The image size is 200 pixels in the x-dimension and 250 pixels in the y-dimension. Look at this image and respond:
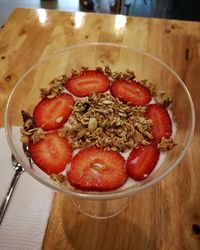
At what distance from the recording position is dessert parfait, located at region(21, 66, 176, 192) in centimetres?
49

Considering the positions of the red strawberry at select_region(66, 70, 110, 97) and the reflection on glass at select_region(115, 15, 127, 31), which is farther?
the reflection on glass at select_region(115, 15, 127, 31)

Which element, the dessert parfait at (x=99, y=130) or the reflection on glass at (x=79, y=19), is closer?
the dessert parfait at (x=99, y=130)

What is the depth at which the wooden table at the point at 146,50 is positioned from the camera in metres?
0.55

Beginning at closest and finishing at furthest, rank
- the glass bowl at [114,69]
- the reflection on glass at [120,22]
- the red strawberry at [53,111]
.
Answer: the glass bowl at [114,69], the red strawberry at [53,111], the reflection on glass at [120,22]

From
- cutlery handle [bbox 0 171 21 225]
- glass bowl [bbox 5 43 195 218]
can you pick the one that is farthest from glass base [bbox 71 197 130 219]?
cutlery handle [bbox 0 171 21 225]

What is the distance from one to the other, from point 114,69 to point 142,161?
1.25 feet

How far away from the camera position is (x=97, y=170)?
1.60 feet

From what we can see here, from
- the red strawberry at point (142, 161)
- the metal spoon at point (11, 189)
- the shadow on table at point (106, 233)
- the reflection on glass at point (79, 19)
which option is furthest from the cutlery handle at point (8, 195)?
the reflection on glass at point (79, 19)

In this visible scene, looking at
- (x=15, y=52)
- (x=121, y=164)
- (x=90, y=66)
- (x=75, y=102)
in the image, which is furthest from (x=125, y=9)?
(x=121, y=164)

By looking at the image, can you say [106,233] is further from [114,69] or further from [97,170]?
[114,69]

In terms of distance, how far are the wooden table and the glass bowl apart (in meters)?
0.04

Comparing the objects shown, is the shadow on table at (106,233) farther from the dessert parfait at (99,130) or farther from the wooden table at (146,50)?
the dessert parfait at (99,130)

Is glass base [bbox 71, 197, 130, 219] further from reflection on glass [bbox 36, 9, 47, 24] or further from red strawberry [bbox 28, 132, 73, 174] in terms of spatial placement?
reflection on glass [bbox 36, 9, 47, 24]

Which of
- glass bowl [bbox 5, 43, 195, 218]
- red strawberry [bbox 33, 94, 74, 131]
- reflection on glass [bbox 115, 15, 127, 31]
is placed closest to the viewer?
glass bowl [bbox 5, 43, 195, 218]
